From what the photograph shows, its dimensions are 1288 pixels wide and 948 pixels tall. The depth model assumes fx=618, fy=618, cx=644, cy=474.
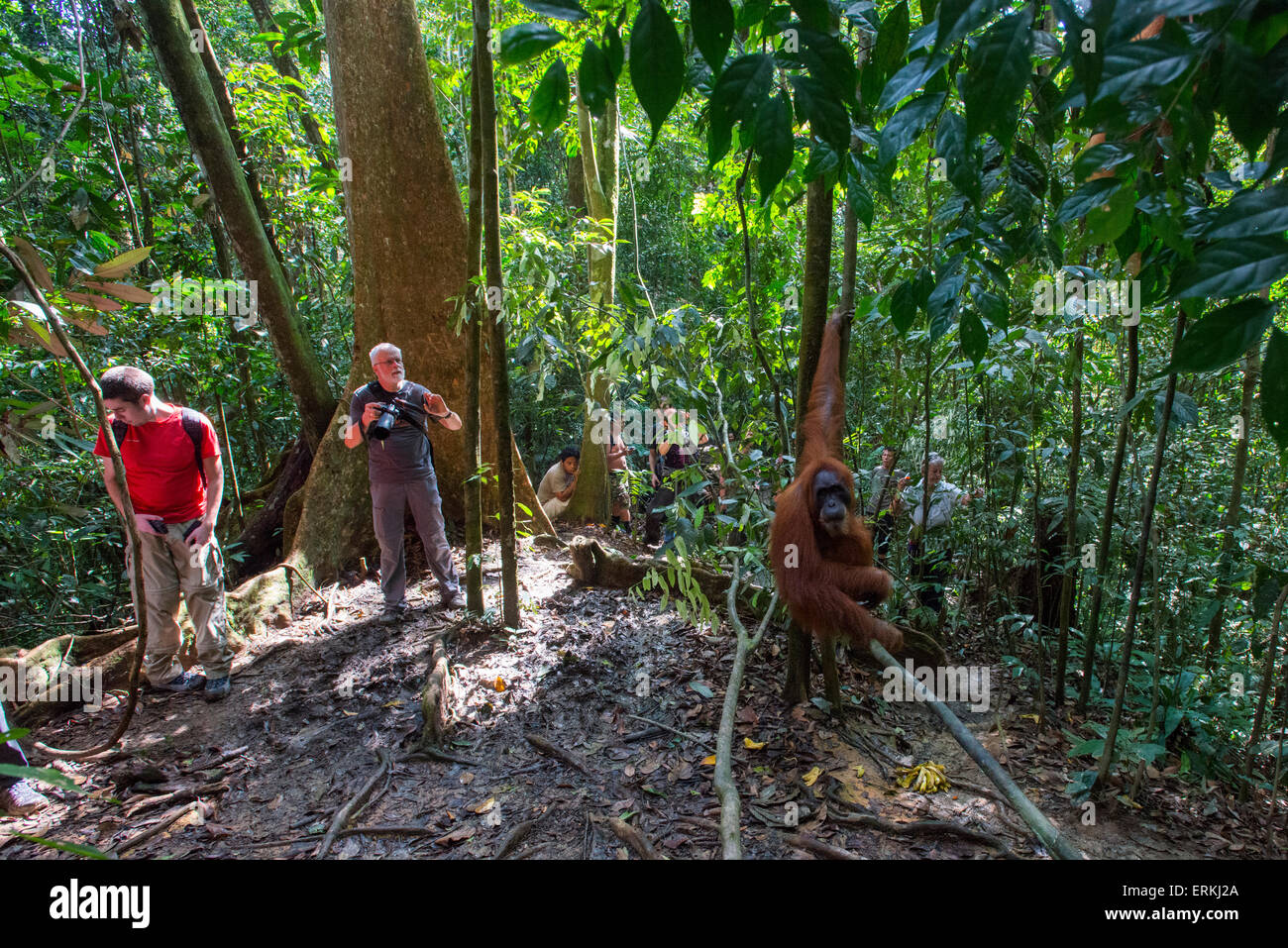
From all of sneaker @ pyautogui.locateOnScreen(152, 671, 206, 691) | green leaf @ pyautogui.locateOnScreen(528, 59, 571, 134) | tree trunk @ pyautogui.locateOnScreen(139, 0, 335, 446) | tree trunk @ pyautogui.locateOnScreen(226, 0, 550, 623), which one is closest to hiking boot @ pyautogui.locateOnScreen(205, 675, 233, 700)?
sneaker @ pyautogui.locateOnScreen(152, 671, 206, 691)

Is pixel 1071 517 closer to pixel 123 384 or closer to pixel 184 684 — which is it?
pixel 123 384

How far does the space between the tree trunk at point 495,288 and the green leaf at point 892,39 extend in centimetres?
289

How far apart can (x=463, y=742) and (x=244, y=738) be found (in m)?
1.44

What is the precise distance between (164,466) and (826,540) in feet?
14.3

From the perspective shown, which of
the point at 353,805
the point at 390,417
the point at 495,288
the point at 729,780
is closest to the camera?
the point at 729,780

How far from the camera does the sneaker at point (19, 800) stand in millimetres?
3248

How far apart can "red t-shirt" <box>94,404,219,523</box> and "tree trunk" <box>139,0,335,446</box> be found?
220 centimetres

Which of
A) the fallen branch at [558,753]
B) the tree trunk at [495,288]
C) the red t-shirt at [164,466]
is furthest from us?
the red t-shirt at [164,466]

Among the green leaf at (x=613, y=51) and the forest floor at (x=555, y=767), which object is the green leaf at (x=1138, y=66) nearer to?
the green leaf at (x=613, y=51)

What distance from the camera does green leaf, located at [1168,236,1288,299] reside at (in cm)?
100

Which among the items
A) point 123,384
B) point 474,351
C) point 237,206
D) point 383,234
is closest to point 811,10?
point 474,351

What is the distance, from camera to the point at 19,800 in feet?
10.8

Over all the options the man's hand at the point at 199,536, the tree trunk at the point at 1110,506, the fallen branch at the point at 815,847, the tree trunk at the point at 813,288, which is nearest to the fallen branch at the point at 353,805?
the man's hand at the point at 199,536

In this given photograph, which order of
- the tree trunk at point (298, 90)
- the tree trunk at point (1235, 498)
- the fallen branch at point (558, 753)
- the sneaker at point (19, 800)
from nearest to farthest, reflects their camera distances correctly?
the sneaker at point (19, 800) < the fallen branch at point (558, 753) < the tree trunk at point (1235, 498) < the tree trunk at point (298, 90)
